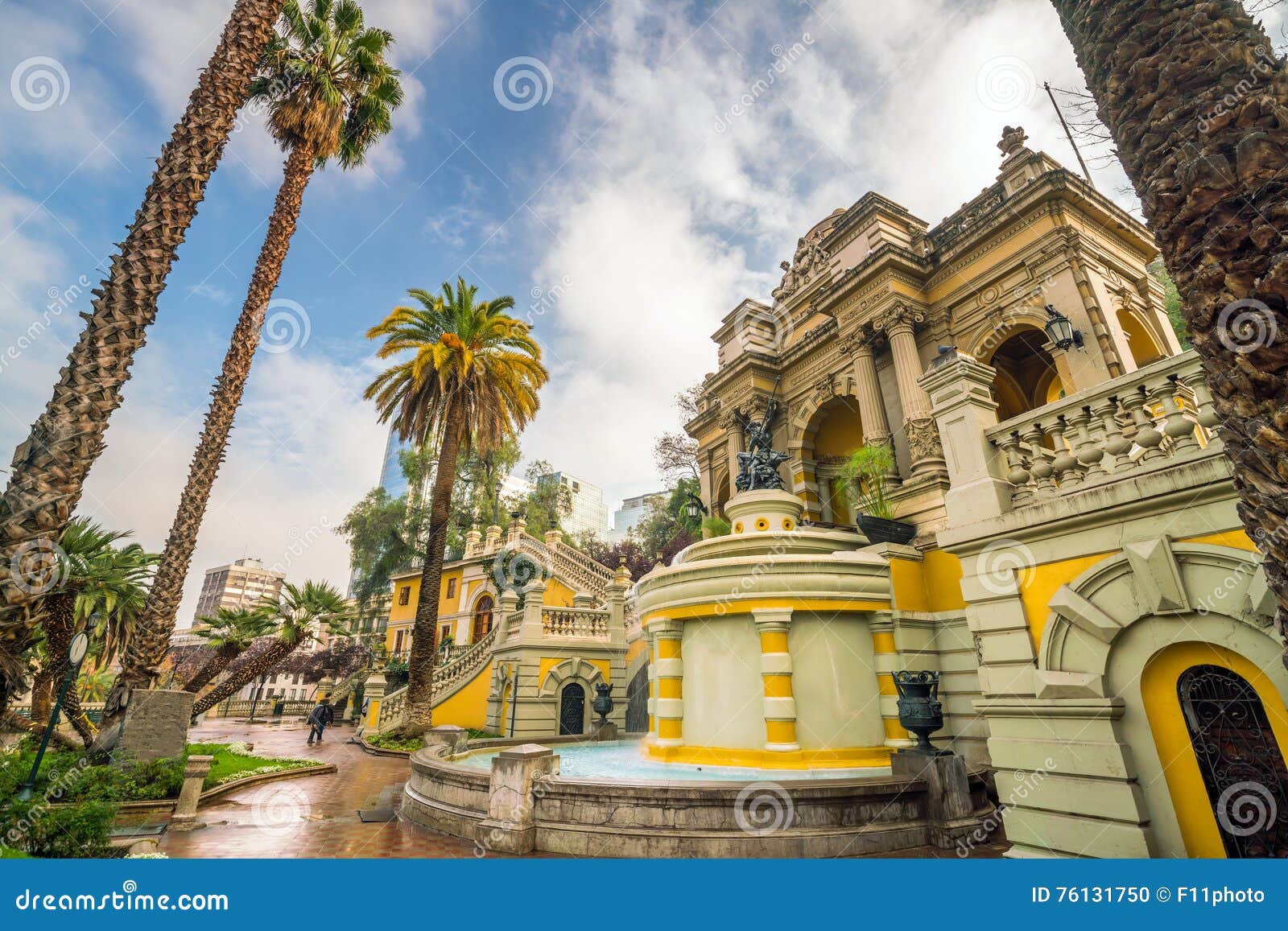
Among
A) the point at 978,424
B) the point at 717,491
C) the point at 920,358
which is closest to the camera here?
the point at 978,424

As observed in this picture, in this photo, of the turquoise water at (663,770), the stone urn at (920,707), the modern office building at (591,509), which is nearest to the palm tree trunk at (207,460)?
the turquoise water at (663,770)

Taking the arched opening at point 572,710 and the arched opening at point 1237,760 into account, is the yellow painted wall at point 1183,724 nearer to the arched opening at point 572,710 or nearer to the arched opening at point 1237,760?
the arched opening at point 1237,760

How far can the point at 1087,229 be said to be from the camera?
15070 mm

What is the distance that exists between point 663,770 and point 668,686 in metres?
1.49

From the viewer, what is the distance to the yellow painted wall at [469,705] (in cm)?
2019

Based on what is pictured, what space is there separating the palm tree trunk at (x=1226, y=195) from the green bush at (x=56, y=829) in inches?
371

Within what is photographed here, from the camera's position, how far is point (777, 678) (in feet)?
31.6

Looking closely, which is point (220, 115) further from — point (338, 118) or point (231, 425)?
point (338, 118)

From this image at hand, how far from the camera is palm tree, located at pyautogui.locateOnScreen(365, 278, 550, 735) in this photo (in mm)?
20641

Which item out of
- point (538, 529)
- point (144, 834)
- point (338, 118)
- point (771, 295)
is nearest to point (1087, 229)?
point (771, 295)

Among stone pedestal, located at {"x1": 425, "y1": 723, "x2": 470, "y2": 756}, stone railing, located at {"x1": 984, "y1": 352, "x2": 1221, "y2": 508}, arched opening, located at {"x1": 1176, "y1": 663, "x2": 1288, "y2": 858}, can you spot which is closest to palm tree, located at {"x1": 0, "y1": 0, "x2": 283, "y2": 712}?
stone pedestal, located at {"x1": 425, "y1": 723, "x2": 470, "y2": 756}

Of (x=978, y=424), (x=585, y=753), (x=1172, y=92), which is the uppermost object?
(x=1172, y=92)

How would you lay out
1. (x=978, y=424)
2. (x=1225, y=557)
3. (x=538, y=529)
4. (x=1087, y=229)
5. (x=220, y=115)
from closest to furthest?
(x=1225, y=557) → (x=978, y=424) → (x=220, y=115) → (x=1087, y=229) → (x=538, y=529)

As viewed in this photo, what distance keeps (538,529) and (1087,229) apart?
38.0 meters
